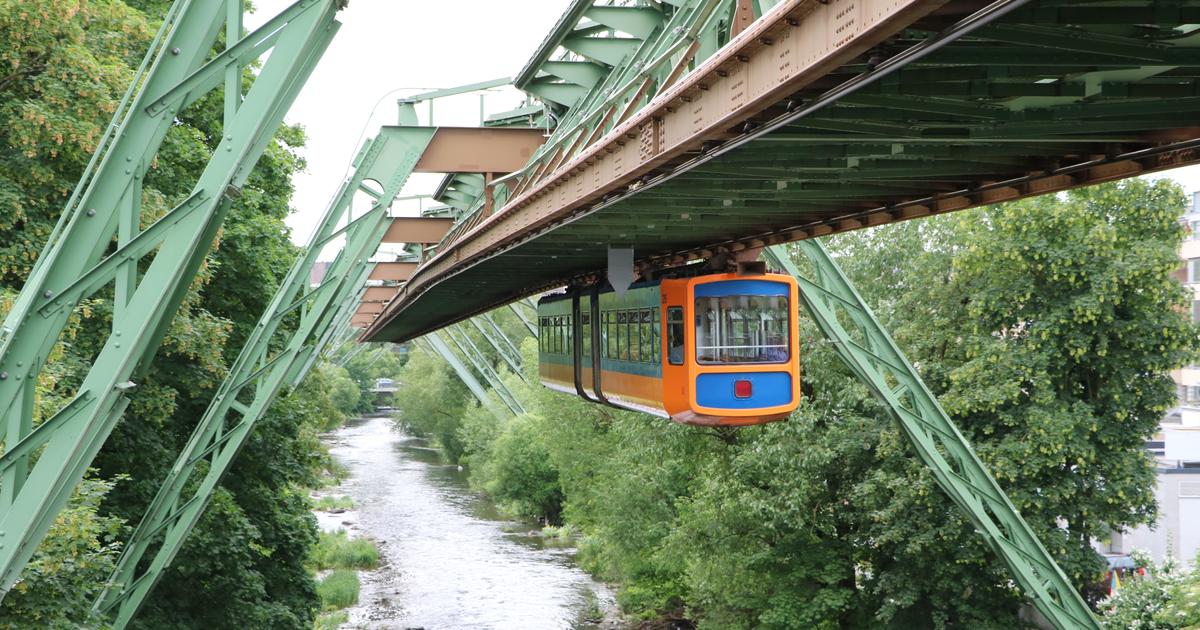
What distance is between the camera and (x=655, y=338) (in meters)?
12.7

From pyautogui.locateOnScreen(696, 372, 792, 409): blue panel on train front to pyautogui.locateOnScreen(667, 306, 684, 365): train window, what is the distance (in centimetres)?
36

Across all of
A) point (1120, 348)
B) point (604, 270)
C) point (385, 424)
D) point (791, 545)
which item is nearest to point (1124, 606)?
point (1120, 348)

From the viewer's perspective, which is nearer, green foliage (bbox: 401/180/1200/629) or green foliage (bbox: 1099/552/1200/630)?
green foliage (bbox: 1099/552/1200/630)

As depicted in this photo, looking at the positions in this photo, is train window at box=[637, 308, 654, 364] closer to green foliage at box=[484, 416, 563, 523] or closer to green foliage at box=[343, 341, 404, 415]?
green foliage at box=[484, 416, 563, 523]

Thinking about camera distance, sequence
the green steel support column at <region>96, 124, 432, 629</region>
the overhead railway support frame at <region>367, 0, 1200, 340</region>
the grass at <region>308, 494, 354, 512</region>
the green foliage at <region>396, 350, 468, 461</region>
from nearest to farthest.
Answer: the overhead railway support frame at <region>367, 0, 1200, 340</region> < the green steel support column at <region>96, 124, 432, 629</region> < the grass at <region>308, 494, 354, 512</region> < the green foliage at <region>396, 350, 468, 461</region>

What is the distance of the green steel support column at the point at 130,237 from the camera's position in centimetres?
475

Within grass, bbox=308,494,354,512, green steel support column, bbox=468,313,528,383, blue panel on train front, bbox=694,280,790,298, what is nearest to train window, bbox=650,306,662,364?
blue panel on train front, bbox=694,280,790,298

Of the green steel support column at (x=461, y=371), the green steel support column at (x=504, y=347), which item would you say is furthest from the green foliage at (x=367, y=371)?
the green steel support column at (x=461, y=371)

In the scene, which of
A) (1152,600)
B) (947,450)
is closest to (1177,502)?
(1152,600)

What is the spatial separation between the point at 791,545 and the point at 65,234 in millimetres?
14678

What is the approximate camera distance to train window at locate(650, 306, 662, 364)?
12.5 m

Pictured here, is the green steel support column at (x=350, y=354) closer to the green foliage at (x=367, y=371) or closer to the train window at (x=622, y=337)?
the green foliage at (x=367, y=371)

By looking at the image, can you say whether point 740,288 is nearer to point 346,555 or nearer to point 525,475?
point 346,555

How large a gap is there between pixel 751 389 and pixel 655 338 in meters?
1.25
